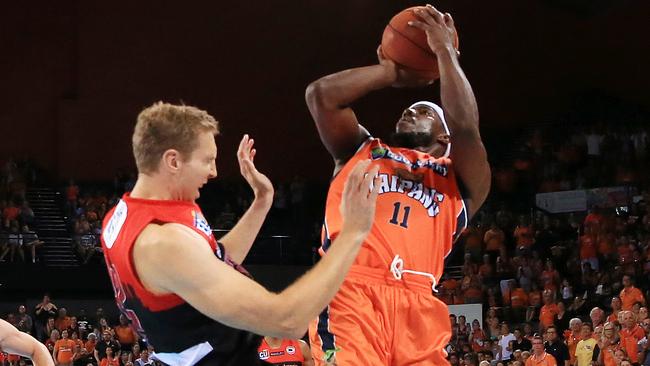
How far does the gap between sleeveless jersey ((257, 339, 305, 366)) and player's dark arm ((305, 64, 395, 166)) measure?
530 centimetres

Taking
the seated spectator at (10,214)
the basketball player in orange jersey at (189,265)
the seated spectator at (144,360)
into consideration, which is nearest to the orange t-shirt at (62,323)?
the seated spectator at (144,360)

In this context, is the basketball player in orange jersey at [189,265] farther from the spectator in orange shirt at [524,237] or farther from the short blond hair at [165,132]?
the spectator in orange shirt at [524,237]

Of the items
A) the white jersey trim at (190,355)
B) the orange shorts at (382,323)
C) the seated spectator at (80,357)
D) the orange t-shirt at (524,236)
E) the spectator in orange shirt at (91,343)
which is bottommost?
the seated spectator at (80,357)

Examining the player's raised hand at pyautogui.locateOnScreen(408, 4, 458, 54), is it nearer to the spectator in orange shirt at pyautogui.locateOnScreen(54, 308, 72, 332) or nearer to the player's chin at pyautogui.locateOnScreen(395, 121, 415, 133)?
the player's chin at pyautogui.locateOnScreen(395, 121, 415, 133)

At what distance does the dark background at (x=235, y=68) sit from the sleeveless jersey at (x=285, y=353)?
41.1 ft

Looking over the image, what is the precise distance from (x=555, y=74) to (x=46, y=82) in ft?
A: 37.2

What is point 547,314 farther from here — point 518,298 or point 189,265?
point 189,265

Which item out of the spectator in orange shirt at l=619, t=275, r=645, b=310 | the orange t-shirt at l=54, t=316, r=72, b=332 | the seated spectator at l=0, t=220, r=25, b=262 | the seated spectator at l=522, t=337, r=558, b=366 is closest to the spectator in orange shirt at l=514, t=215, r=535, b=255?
the spectator in orange shirt at l=619, t=275, r=645, b=310

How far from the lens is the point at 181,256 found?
2.99m

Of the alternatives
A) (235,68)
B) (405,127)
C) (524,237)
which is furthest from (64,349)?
(405,127)

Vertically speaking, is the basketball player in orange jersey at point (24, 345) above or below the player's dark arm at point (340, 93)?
below

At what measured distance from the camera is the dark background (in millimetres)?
22344

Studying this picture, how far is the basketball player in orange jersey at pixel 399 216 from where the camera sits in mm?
4367

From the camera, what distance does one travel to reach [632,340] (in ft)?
36.0
